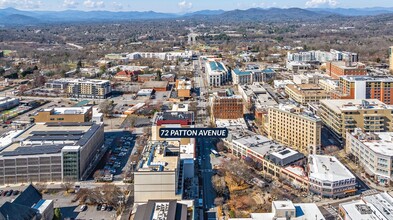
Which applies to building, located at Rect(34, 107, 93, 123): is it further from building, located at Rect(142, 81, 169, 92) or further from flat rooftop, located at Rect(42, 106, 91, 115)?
building, located at Rect(142, 81, 169, 92)

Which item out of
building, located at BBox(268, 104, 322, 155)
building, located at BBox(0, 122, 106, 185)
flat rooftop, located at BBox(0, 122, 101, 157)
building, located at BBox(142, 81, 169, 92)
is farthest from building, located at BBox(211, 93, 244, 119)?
building, located at BBox(142, 81, 169, 92)

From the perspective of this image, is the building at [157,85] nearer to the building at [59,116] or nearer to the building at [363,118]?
the building at [59,116]

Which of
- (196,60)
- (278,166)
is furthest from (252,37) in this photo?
(278,166)

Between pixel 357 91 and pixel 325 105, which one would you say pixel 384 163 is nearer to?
pixel 325 105

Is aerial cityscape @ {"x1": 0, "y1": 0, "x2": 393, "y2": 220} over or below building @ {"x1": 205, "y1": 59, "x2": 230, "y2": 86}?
below

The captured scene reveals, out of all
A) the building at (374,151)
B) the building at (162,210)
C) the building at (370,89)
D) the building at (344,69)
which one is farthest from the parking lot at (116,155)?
the building at (344,69)

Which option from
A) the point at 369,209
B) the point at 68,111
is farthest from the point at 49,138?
Result: the point at 369,209

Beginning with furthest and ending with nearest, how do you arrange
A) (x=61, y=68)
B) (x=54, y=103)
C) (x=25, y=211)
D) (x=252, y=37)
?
(x=252, y=37) → (x=61, y=68) → (x=54, y=103) → (x=25, y=211)
